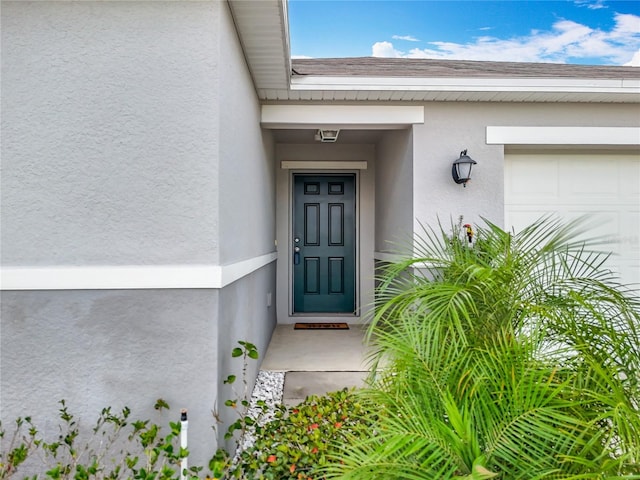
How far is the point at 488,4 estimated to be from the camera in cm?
1062

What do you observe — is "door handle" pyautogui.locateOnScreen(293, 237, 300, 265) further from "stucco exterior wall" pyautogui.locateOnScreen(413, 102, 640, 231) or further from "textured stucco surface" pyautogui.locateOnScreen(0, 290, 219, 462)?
"textured stucco surface" pyautogui.locateOnScreen(0, 290, 219, 462)

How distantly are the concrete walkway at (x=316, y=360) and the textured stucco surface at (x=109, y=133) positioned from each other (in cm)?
154

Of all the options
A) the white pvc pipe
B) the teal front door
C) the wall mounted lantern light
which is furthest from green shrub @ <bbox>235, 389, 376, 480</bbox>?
the teal front door

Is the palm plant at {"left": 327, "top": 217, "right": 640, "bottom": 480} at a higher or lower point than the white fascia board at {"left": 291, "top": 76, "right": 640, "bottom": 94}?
lower

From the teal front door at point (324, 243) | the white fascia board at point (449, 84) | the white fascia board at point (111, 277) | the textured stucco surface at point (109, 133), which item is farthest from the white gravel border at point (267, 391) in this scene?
the white fascia board at point (449, 84)

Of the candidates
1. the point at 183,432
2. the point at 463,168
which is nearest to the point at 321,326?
the point at 463,168

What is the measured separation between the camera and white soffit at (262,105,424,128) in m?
3.83

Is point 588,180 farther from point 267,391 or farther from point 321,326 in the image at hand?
point 267,391

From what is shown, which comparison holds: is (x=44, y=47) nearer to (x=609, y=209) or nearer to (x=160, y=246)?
(x=160, y=246)

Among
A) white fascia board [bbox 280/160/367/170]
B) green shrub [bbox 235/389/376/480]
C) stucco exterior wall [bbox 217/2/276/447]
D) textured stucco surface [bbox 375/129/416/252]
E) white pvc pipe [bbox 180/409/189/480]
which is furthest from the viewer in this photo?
white fascia board [bbox 280/160/367/170]

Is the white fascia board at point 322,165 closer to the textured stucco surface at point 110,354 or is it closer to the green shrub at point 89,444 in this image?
the textured stucco surface at point 110,354

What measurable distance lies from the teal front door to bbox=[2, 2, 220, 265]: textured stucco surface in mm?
3644

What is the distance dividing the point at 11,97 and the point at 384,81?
2776mm

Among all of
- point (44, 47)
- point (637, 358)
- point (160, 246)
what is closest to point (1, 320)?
point (160, 246)
